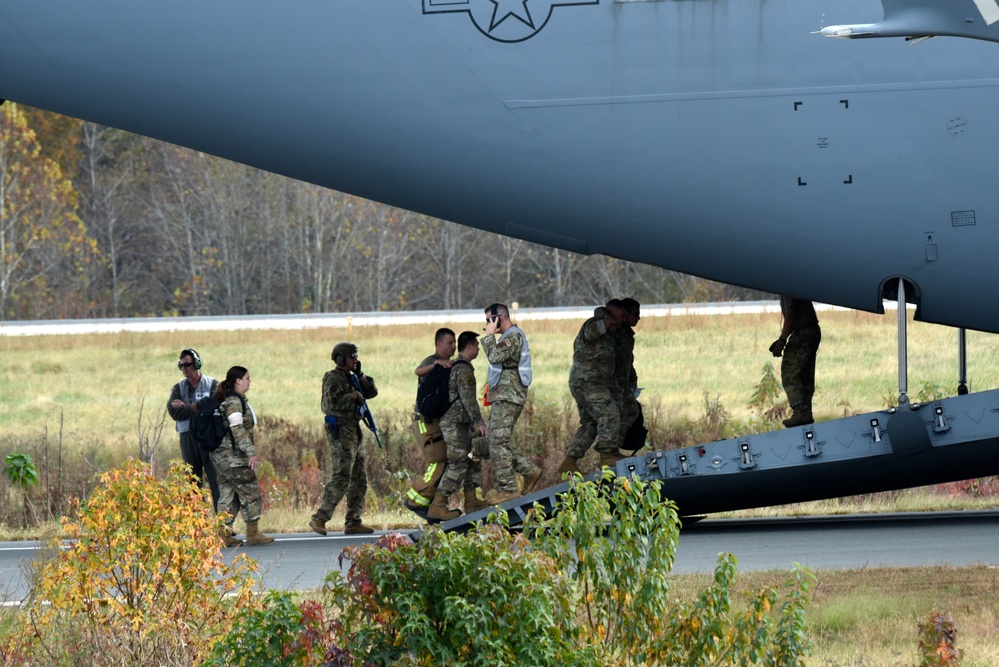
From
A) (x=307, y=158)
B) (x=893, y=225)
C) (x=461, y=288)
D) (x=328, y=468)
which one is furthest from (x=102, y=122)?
(x=461, y=288)

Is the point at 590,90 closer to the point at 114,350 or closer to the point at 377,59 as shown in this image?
the point at 377,59

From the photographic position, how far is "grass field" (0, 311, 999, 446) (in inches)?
942

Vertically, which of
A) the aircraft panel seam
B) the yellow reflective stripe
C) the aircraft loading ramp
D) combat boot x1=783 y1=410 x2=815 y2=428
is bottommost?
the yellow reflective stripe

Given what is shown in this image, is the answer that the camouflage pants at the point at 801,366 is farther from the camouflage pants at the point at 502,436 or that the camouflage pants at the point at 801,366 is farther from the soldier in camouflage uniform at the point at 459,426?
the soldier in camouflage uniform at the point at 459,426

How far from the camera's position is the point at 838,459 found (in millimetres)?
9891

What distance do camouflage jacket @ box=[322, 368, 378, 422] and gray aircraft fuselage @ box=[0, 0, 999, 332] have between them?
3157mm

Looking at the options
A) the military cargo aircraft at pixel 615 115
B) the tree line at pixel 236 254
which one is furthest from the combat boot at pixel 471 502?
the tree line at pixel 236 254

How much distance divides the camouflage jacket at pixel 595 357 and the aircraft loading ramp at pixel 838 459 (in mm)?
2172

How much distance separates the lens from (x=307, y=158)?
10016mm

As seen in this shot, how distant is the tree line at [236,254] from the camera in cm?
4641

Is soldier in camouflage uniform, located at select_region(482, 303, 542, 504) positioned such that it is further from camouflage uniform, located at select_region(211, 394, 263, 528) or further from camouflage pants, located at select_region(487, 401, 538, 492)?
camouflage uniform, located at select_region(211, 394, 263, 528)

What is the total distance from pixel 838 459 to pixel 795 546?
1.99m

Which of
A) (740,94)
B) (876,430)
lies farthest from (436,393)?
(740,94)

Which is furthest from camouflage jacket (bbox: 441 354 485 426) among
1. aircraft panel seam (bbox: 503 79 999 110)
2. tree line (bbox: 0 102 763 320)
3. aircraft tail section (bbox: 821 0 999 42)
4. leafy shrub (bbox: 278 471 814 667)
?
tree line (bbox: 0 102 763 320)
